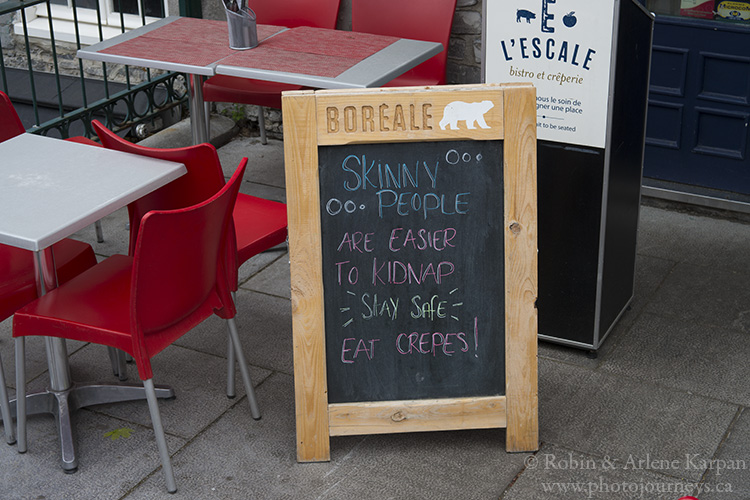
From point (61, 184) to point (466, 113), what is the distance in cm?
143

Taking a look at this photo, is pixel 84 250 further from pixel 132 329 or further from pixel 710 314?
pixel 710 314

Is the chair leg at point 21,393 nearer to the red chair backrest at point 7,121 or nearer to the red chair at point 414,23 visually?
the red chair backrest at point 7,121

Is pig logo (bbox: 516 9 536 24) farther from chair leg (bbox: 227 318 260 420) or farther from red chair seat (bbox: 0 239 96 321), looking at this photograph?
red chair seat (bbox: 0 239 96 321)

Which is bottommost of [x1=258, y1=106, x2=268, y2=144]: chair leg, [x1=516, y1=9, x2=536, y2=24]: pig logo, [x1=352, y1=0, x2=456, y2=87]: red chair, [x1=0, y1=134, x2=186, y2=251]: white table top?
[x1=258, y1=106, x2=268, y2=144]: chair leg

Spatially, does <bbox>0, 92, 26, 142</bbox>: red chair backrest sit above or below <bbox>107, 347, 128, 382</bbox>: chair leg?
above

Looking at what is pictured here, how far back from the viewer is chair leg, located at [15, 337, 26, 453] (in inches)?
130

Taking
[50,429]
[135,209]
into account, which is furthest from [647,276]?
[50,429]

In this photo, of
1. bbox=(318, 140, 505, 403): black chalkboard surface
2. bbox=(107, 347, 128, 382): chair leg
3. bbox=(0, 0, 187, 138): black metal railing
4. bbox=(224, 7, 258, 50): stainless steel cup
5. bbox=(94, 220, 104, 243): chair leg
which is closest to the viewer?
bbox=(318, 140, 505, 403): black chalkboard surface

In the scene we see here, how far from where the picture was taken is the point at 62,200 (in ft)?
10.4

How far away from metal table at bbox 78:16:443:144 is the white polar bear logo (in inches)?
38.1

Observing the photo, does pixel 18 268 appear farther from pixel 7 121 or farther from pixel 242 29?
pixel 242 29

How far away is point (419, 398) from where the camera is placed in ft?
10.8

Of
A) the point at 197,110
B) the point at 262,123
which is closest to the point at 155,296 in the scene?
the point at 197,110

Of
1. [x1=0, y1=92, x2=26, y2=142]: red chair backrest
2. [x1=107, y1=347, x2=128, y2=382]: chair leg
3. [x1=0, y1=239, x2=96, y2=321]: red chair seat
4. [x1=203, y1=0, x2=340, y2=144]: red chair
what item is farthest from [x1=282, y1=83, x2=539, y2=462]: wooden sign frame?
[x1=203, y1=0, x2=340, y2=144]: red chair
